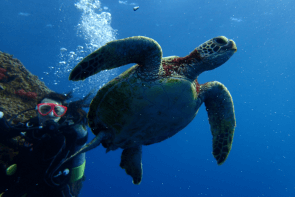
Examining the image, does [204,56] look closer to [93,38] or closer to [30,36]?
[93,38]

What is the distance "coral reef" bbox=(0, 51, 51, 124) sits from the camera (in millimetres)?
4664

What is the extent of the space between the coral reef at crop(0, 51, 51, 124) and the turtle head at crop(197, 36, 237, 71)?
195 inches

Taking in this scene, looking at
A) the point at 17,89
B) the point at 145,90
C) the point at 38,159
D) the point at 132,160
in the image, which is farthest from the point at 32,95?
the point at 145,90

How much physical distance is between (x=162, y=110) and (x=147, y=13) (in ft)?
56.1

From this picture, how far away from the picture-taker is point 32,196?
3.84 metres

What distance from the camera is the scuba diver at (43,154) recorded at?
346cm

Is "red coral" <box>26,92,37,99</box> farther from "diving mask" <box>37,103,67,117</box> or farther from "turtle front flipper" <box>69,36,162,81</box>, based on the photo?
"turtle front flipper" <box>69,36,162,81</box>

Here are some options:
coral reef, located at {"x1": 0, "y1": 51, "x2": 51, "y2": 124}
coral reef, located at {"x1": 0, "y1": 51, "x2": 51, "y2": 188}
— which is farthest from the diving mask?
coral reef, located at {"x1": 0, "y1": 51, "x2": 51, "y2": 124}

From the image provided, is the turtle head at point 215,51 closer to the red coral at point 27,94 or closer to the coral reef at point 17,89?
the coral reef at point 17,89

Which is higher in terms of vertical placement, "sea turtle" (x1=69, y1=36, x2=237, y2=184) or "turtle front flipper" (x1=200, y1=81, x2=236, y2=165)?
"sea turtle" (x1=69, y1=36, x2=237, y2=184)

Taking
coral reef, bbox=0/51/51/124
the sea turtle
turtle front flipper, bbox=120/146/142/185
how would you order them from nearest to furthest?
the sea turtle, turtle front flipper, bbox=120/146/142/185, coral reef, bbox=0/51/51/124

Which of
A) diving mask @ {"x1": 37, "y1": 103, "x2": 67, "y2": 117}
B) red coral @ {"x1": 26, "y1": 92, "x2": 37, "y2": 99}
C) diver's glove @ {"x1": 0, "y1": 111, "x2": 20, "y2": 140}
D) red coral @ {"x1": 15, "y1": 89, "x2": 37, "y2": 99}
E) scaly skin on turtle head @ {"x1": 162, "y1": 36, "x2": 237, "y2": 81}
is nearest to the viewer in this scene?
scaly skin on turtle head @ {"x1": 162, "y1": 36, "x2": 237, "y2": 81}

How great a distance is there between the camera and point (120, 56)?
193cm

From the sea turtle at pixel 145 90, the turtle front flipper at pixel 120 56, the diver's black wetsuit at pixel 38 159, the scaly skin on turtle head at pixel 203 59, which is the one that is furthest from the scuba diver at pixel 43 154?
the scaly skin on turtle head at pixel 203 59
